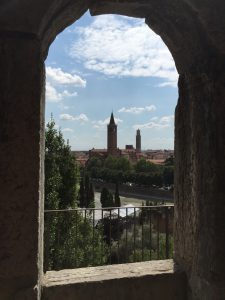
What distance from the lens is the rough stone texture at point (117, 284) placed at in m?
2.63

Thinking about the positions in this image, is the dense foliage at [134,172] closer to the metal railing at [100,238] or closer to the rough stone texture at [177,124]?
the metal railing at [100,238]

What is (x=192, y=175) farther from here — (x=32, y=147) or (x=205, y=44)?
(x=32, y=147)

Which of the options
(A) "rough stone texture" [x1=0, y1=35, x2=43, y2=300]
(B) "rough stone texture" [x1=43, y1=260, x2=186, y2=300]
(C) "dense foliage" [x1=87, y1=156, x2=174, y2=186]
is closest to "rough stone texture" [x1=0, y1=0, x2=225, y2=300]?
(A) "rough stone texture" [x1=0, y1=35, x2=43, y2=300]

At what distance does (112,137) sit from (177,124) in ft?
329

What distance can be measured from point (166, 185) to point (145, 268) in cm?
5523

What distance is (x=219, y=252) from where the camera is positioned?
254 cm

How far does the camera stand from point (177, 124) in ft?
10.3

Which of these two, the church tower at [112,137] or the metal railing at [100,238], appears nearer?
the metal railing at [100,238]

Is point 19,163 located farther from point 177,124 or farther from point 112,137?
point 112,137

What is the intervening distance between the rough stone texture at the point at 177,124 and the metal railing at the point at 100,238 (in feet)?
5.11

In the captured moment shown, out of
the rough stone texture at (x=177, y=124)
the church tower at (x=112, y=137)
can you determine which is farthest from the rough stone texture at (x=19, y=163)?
the church tower at (x=112, y=137)

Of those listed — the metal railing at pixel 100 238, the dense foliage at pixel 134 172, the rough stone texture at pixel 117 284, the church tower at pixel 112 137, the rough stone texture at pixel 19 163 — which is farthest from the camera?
the church tower at pixel 112 137

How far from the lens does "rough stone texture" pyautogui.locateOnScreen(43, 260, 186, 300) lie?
263 cm

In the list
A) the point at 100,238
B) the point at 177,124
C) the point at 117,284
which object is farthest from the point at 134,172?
the point at 117,284
